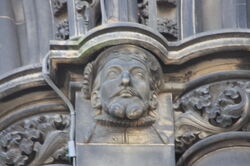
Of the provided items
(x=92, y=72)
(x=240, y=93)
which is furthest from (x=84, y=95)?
(x=240, y=93)

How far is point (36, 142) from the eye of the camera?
12.6m

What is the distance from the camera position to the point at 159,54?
12.5m

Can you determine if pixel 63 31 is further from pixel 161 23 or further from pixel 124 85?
pixel 124 85

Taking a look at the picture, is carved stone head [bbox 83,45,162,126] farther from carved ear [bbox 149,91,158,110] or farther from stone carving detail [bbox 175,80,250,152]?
stone carving detail [bbox 175,80,250,152]

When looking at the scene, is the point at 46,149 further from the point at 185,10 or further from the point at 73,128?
the point at 185,10

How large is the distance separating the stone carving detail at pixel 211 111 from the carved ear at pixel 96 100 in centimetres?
56

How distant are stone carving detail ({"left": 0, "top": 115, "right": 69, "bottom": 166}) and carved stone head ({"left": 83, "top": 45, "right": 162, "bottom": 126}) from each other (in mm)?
337

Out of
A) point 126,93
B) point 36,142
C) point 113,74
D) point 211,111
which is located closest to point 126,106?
point 126,93

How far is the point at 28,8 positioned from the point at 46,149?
1.65 metres

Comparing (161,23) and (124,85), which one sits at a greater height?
(161,23)

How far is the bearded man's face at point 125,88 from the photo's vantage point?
483 inches

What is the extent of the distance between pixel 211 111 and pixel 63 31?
1530 mm

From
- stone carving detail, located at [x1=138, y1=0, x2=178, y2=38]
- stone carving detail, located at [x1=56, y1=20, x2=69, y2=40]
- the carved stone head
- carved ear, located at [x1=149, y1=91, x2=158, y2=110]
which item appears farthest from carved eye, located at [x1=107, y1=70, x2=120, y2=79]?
stone carving detail, located at [x1=56, y1=20, x2=69, y2=40]

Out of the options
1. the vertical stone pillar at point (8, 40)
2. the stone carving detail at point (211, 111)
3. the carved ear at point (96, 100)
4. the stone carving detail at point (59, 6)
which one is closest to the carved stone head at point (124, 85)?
the carved ear at point (96, 100)
